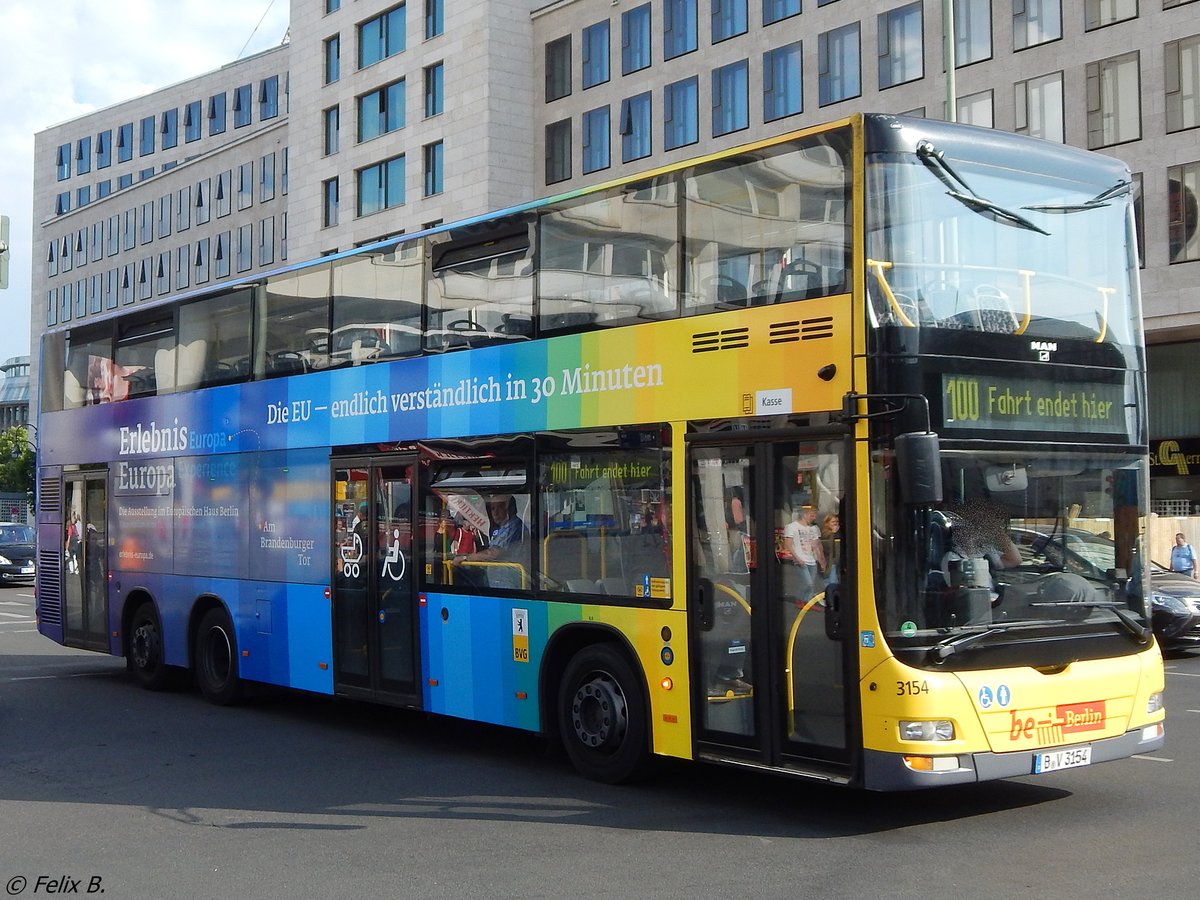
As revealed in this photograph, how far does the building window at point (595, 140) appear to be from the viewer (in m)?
43.9

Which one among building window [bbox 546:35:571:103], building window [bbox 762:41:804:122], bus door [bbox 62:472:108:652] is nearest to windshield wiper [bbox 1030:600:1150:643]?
bus door [bbox 62:472:108:652]

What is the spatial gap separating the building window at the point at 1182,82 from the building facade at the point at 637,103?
0.04 metres

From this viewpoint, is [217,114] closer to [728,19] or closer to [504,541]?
[728,19]

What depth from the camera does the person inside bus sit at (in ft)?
34.3

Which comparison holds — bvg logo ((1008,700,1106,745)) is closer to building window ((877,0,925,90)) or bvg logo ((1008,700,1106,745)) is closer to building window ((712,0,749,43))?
building window ((877,0,925,90))

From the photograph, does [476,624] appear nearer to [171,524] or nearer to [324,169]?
[171,524]

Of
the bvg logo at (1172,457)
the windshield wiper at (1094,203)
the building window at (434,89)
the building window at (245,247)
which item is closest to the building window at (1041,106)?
the bvg logo at (1172,457)

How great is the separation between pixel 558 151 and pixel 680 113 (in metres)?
6.13

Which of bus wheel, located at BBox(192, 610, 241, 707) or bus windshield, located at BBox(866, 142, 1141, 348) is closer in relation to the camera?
bus windshield, located at BBox(866, 142, 1141, 348)

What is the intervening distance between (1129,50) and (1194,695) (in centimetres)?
2156

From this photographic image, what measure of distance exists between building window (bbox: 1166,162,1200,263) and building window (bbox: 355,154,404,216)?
26.3m

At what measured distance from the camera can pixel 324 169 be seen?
53.0m

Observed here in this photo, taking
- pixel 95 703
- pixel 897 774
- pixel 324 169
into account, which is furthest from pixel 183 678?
pixel 324 169

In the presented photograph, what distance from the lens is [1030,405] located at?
8180 mm
